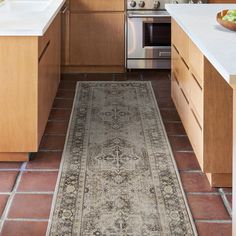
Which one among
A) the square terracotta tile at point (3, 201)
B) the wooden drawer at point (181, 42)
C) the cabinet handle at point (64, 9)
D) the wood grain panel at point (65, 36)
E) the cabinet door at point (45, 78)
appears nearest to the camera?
the square terracotta tile at point (3, 201)

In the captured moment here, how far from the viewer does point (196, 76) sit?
3.07 meters

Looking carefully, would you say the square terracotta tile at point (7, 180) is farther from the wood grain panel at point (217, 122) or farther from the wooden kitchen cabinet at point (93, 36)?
the wooden kitchen cabinet at point (93, 36)

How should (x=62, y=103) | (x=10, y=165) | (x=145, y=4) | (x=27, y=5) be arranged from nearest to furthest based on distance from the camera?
(x=10, y=165) < (x=62, y=103) < (x=27, y=5) < (x=145, y=4)

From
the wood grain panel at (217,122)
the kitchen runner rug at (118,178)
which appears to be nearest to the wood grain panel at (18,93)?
the kitchen runner rug at (118,178)

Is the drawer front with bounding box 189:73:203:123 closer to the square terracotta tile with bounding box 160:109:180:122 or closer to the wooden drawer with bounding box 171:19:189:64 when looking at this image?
the wooden drawer with bounding box 171:19:189:64

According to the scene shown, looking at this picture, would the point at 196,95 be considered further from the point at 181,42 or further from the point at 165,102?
the point at 165,102

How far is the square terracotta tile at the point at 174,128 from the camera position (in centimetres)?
390

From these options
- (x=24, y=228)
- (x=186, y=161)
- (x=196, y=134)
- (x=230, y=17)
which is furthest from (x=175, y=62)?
(x=24, y=228)

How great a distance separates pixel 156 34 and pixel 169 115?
1778mm

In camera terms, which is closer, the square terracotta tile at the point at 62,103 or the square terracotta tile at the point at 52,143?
the square terracotta tile at the point at 52,143

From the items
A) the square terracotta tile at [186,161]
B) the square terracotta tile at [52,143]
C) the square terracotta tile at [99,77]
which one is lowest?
the square terracotta tile at [186,161]

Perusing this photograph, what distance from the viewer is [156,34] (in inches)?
231

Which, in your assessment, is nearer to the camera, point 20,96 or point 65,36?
point 20,96

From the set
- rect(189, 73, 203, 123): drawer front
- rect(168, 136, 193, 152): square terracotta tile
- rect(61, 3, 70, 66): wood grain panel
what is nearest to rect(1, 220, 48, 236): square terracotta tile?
rect(189, 73, 203, 123): drawer front
